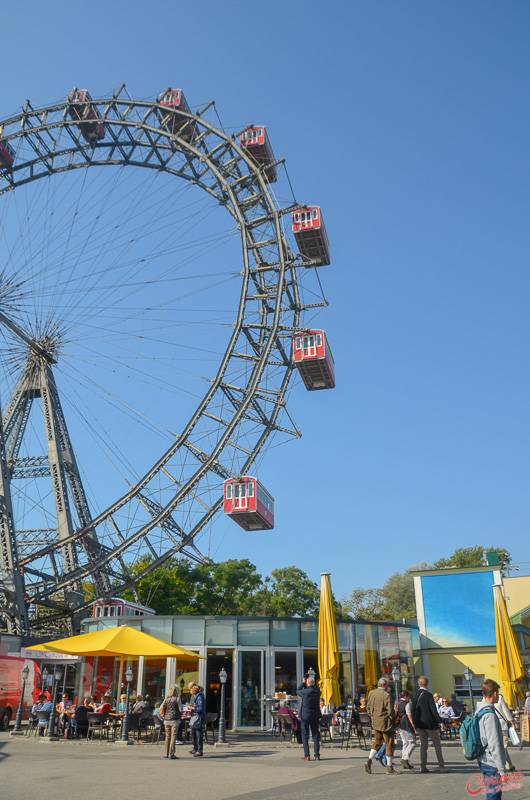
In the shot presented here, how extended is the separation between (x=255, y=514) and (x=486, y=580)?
1081cm

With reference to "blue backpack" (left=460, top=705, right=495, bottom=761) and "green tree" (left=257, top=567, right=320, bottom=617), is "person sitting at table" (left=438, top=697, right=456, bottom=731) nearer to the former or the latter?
"blue backpack" (left=460, top=705, right=495, bottom=761)

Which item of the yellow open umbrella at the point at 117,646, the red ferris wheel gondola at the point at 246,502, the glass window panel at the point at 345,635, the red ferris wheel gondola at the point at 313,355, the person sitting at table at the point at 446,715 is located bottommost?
the person sitting at table at the point at 446,715

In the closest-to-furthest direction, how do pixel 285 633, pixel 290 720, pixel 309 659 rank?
1. pixel 290 720
2. pixel 285 633
3. pixel 309 659

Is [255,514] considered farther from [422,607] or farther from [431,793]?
[431,793]

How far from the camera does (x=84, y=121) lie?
1304 inches

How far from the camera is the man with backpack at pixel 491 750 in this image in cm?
626

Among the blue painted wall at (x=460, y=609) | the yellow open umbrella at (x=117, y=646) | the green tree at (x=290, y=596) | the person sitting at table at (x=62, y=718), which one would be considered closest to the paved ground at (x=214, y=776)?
the yellow open umbrella at (x=117, y=646)

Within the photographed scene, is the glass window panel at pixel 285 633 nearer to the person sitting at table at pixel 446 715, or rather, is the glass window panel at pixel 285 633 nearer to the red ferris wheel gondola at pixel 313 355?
the person sitting at table at pixel 446 715

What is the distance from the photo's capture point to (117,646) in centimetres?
1545

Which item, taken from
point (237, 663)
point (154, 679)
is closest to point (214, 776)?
point (237, 663)

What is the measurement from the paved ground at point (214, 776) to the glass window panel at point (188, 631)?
5735 mm

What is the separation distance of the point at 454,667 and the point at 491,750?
23576 millimetres

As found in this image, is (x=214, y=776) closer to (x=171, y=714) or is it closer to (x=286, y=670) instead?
(x=171, y=714)

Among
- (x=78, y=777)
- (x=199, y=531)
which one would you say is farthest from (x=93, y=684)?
(x=78, y=777)
